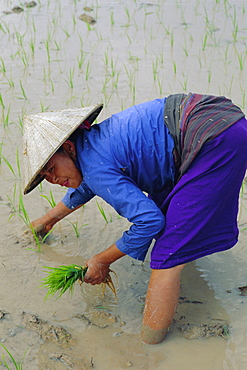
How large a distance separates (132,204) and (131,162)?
0.65 feet

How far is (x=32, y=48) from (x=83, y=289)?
3227 mm

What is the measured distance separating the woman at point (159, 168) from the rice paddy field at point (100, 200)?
0.83ft

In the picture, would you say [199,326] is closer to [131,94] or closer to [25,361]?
[25,361]

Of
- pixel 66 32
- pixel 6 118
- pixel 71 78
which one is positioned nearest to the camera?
pixel 6 118

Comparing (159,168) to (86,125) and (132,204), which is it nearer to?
(132,204)

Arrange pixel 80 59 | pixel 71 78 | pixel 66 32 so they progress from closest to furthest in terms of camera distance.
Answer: pixel 71 78
pixel 80 59
pixel 66 32

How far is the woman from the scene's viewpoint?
6.77ft

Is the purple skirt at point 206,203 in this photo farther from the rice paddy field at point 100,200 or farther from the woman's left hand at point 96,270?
the rice paddy field at point 100,200

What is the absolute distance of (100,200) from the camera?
3.27 m

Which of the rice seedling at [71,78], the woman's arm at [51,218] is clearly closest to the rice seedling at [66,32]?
the rice seedling at [71,78]

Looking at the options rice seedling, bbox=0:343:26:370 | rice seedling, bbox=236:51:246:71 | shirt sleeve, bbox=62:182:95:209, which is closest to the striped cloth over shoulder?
shirt sleeve, bbox=62:182:95:209

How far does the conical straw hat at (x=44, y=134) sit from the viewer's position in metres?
2.02

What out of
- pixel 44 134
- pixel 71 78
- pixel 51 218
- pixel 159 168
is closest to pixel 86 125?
pixel 44 134

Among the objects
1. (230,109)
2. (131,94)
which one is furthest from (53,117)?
(131,94)
